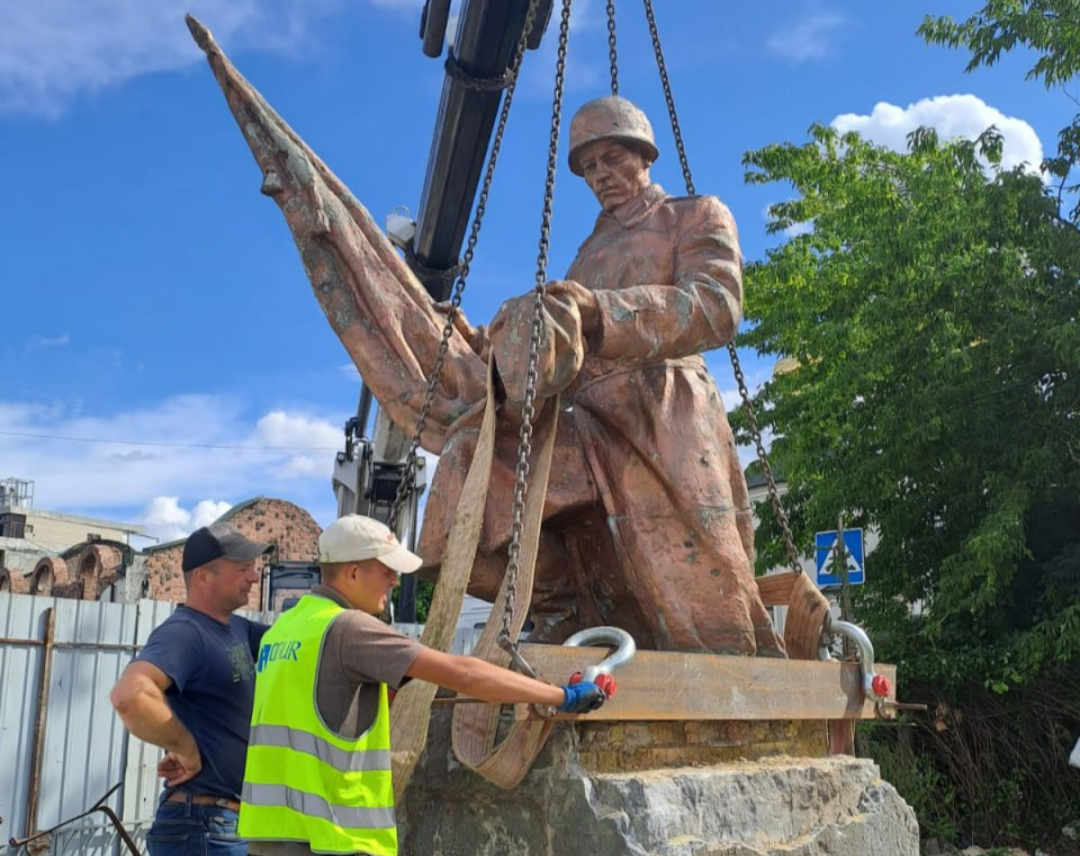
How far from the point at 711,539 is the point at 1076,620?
19.4 feet

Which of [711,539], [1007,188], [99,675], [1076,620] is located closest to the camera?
[711,539]

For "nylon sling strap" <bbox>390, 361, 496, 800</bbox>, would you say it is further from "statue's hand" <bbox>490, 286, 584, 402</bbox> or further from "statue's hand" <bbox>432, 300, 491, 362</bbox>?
"statue's hand" <bbox>432, 300, 491, 362</bbox>

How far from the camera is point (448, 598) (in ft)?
9.42

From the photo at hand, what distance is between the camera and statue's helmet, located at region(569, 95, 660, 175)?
3.56m

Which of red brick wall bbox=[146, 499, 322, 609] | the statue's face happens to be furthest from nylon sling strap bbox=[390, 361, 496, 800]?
red brick wall bbox=[146, 499, 322, 609]

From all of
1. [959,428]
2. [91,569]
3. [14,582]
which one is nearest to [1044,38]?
[959,428]

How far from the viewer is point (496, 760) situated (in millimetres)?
2609

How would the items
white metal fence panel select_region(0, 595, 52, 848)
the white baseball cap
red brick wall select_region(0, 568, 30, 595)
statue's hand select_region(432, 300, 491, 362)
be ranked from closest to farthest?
the white baseball cap < statue's hand select_region(432, 300, 491, 362) < white metal fence panel select_region(0, 595, 52, 848) < red brick wall select_region(0, 568, 30, 595)

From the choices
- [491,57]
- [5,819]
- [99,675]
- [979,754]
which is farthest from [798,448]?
[5,819]

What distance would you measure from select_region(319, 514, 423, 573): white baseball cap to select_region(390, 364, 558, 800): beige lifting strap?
340mm

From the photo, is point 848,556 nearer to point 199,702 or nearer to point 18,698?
point 18,698

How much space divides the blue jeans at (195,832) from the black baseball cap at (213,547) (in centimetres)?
66

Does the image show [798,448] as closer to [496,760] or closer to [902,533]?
[902,533]

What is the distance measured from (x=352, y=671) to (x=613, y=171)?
2113 millimetres
